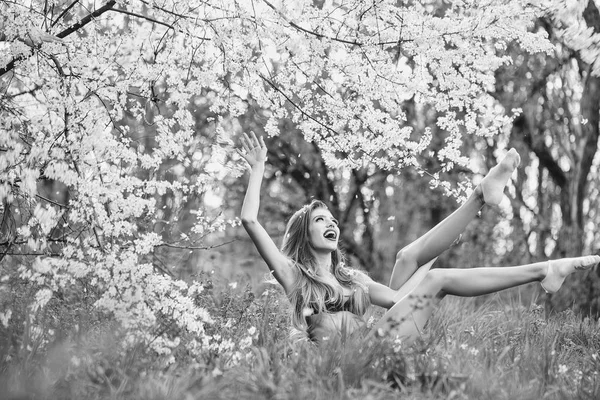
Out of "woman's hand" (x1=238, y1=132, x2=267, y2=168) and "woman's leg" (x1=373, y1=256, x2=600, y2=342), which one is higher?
"woman's hand" (x1=238, y1=132, x2=267, y2=168)

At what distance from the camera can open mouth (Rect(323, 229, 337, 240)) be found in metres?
4.39

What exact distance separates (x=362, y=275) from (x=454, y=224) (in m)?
0.79

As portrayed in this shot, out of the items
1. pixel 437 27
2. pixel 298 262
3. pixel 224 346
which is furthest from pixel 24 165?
pixel 437 27

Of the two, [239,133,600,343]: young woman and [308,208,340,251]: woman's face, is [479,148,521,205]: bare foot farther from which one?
[308,208,340,251]: woman's face

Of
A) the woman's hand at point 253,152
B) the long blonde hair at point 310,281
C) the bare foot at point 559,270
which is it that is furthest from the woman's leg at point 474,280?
the woman's hand at point 253,152

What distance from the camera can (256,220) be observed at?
13.1ft

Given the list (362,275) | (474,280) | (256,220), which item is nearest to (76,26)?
(256,220)

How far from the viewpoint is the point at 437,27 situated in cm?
387

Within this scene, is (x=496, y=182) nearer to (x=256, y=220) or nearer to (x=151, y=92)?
(x=256, y=220)

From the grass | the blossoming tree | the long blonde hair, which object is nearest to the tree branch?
the blossoming tree

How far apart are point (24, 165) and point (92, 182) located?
0.32 m

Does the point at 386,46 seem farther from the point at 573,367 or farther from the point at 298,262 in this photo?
the point at 573,367

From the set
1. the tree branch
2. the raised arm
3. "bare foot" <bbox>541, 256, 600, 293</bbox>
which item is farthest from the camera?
the raised arm

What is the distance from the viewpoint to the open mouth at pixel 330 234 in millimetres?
4395
